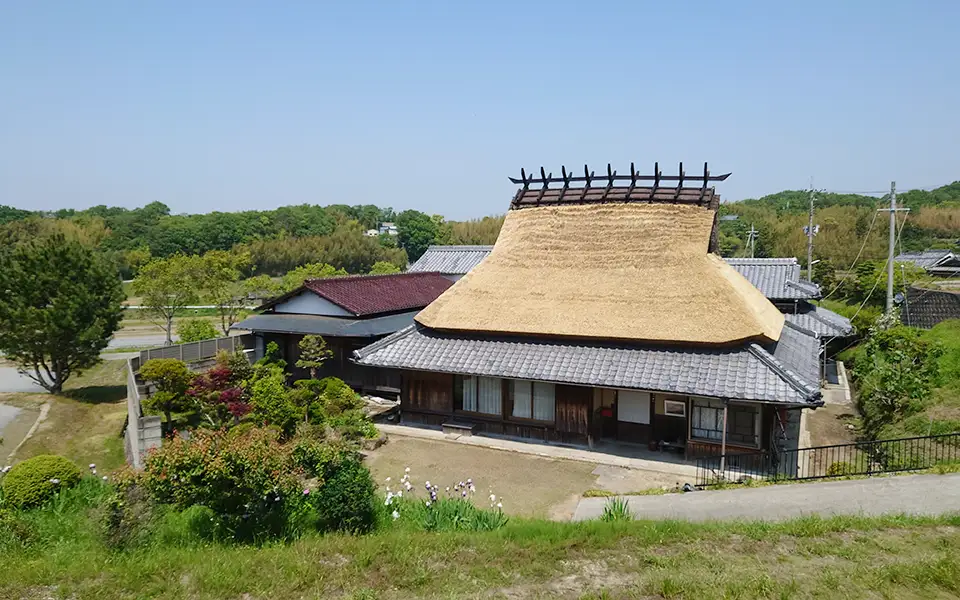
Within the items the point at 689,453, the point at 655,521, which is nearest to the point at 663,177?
the point at 689,453

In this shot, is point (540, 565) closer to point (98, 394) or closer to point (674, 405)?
point (674, 405)

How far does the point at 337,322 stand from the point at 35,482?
11.7 m

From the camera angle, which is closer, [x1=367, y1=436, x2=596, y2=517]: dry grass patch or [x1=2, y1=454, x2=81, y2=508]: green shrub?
[x1=2, y1=454, x2=81, y2=508]: green shrub

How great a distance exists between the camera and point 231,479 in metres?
8.76

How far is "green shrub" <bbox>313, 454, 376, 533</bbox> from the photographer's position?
30.8 feet

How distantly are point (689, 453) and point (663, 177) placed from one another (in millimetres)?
8292

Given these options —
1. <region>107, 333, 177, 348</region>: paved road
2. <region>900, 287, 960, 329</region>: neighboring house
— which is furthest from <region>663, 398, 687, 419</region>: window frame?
<region>107, 333, 177, 348</region>: paved road

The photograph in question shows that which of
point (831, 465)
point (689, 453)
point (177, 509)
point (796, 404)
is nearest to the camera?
point (177, 509)

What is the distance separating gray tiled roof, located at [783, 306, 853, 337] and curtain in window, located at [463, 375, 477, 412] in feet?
37.1

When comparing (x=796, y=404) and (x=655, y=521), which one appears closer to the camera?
(x=655, y=521)

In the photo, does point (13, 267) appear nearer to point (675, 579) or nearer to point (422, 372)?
point (422, 372)

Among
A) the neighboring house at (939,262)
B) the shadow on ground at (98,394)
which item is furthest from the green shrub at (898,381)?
the neighboring house at (939,262)

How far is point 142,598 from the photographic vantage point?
719 cm

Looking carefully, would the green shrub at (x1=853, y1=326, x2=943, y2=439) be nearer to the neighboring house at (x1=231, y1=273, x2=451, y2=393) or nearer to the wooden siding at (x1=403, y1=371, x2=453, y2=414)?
the wooden siding at (x1=403, y1=371, x2=453, y2=414)
